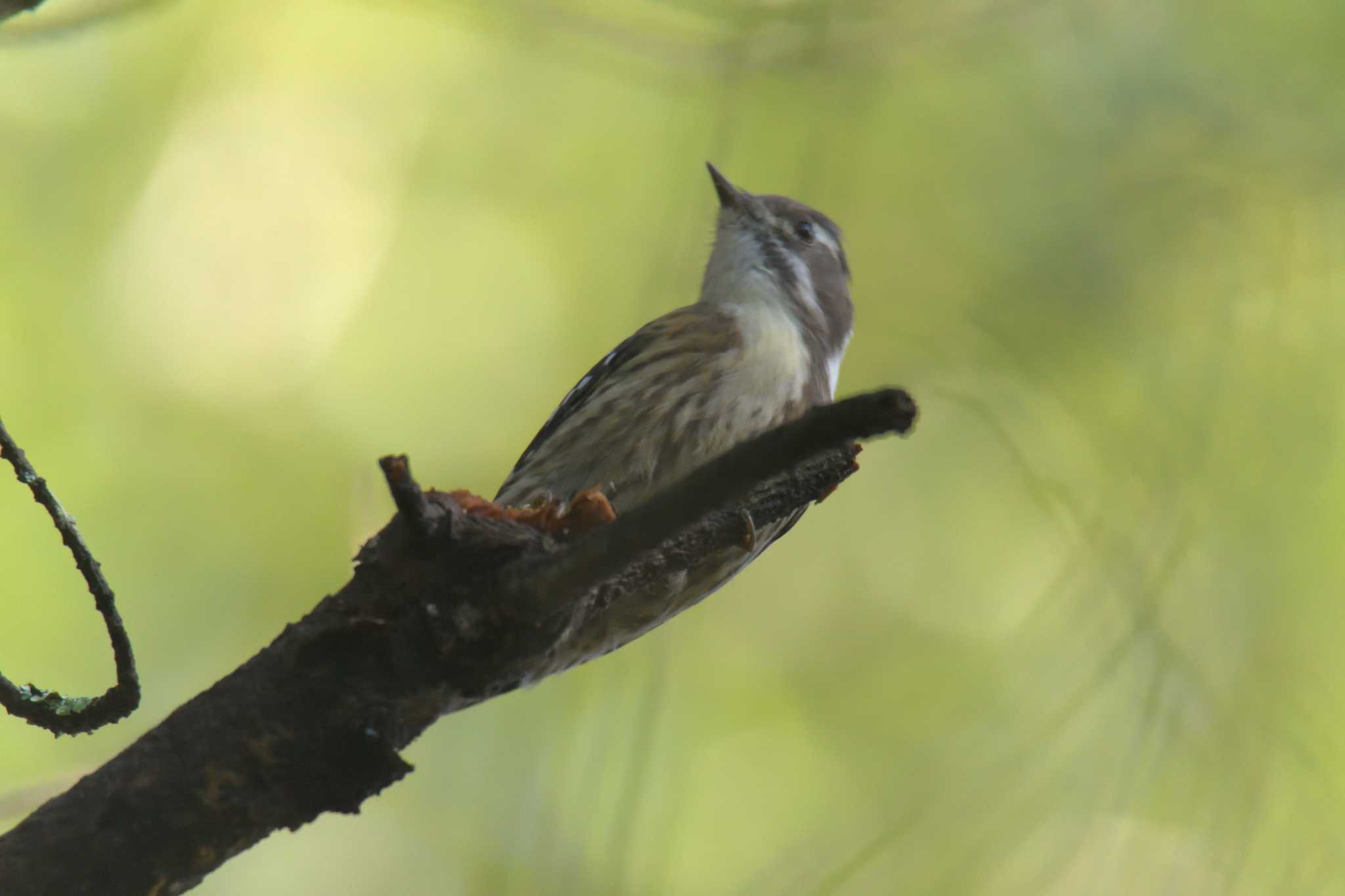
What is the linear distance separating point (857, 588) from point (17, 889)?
18.4ft

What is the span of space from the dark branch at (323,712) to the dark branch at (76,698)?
26 centimetres

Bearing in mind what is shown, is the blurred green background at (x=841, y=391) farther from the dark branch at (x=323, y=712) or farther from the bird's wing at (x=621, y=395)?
the dark branch at (x=323, y=712)

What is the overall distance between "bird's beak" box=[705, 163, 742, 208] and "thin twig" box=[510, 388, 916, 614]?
404cm

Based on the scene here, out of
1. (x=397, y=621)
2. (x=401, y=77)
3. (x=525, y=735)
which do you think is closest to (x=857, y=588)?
(x=525, y=735)

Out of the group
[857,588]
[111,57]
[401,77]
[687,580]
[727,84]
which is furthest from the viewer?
[401,77]

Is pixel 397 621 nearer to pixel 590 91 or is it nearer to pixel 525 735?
pixel 525 735

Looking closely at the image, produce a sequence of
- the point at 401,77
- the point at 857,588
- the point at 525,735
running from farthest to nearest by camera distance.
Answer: the point at 401,77 < the point at 857,588 < the point at 525,735

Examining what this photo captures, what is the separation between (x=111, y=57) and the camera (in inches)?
319

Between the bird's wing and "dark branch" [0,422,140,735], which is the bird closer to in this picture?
the bird's wing

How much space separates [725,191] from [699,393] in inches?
74.3

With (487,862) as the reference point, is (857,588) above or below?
above

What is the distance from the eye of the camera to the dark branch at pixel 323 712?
2.31 m

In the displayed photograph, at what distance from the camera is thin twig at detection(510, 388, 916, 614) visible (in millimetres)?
2121

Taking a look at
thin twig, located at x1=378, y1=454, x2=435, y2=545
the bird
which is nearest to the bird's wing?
the bird
